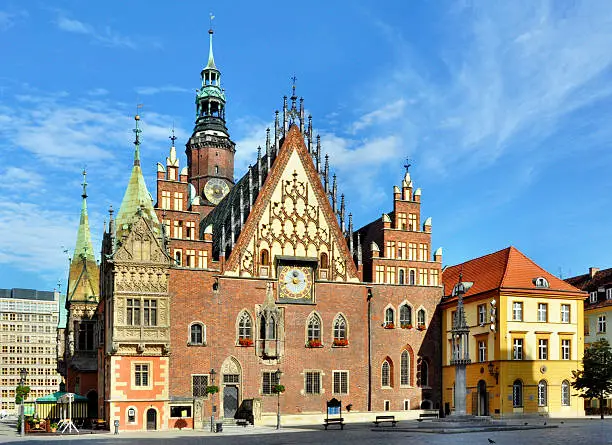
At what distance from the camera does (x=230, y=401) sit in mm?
62406

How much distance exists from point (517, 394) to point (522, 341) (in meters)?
4.20

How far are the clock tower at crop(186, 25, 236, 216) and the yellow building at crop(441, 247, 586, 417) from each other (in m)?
33.0

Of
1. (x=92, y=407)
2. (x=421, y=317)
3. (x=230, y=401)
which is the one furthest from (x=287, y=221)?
(x=92, y=407)

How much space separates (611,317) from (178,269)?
144ft

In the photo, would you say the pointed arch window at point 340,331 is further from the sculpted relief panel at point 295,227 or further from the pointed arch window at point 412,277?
the pointed arch window at point 412,277

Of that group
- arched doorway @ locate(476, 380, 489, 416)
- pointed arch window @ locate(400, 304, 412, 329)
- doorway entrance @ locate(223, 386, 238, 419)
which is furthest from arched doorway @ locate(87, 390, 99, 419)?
arched doorway @ locate(476, 380, 489, 416)

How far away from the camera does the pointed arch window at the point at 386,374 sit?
6744 cm

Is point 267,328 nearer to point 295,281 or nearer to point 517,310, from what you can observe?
point 295,281

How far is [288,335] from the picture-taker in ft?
213

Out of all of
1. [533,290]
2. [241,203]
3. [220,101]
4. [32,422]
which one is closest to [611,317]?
[533,290]

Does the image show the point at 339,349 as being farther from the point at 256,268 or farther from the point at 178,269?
the point at 178,269

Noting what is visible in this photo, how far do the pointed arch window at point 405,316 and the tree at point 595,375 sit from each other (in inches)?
556

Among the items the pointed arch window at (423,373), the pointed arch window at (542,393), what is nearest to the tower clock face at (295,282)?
the pointed arch window at (423,373)

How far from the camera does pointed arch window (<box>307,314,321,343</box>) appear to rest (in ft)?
216
